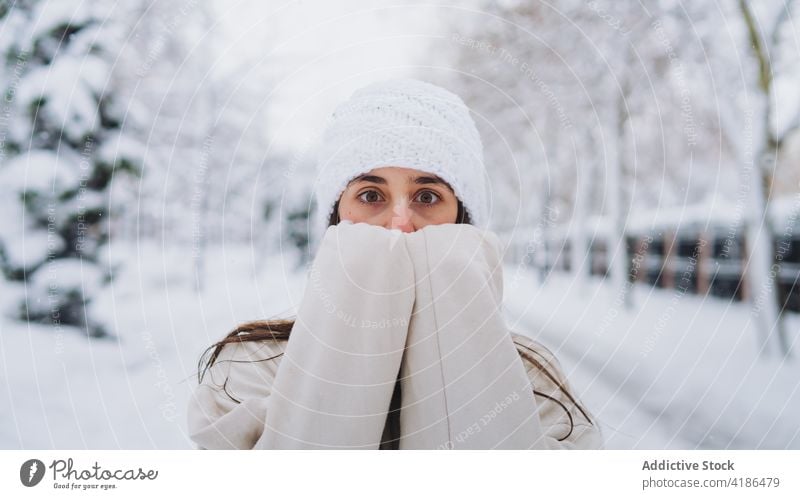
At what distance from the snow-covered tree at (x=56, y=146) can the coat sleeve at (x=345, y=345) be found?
468 mm

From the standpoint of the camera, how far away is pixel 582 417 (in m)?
0.59

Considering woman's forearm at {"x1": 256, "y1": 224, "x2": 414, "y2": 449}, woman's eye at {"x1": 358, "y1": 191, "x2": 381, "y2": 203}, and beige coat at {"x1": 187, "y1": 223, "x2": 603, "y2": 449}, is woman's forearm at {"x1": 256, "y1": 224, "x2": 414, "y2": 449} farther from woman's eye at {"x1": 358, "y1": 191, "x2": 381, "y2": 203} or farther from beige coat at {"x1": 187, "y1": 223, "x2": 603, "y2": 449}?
woman's eye at {"x1": 358, "y1": 191, "x2": 381, "y2": 203}

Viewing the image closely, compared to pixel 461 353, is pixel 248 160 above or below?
above

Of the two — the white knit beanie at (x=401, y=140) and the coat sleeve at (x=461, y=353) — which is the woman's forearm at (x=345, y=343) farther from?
the white knit beanie at (x=401, y=140)

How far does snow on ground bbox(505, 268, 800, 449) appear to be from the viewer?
32.8 inches

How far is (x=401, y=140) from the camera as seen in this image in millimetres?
575

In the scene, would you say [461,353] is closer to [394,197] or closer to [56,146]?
[394,197]

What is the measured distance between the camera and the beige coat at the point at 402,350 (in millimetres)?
433

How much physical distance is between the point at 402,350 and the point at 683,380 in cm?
131

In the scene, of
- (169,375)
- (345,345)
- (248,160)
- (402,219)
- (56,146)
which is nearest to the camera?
(345,345)

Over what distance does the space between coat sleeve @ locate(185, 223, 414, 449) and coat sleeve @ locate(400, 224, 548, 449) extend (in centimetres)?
2

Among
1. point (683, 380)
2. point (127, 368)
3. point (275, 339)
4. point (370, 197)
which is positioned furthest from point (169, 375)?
point (683, 380)

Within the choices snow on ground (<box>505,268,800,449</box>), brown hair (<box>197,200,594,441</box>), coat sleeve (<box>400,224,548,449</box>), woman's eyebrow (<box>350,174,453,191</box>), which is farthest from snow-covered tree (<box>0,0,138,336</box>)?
snow on ground (<box>505,268,800,449</box>)

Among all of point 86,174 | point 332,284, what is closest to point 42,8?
point 86,174
